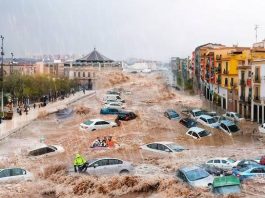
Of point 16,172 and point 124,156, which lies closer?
point 16,172

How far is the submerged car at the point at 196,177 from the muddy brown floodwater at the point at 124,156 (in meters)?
0.37

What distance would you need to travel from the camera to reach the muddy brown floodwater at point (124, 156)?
2062 centimetres

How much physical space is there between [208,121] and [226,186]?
Answer: 71.5 ft

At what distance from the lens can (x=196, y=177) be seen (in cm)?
2055

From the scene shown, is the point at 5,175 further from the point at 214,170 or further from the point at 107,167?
the point at 214,170

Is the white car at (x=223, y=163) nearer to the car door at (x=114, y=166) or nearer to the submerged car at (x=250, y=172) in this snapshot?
the submerged car at (x=250, y=172)

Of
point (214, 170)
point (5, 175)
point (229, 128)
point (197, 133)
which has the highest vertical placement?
point (5, 175)

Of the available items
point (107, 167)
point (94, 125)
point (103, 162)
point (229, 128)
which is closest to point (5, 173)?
point (103, 162)

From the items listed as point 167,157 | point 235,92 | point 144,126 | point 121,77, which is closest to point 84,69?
point 121,77

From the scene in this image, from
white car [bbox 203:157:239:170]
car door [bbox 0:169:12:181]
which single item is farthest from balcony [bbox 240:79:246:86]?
car door [bbox 0:169:12:181]

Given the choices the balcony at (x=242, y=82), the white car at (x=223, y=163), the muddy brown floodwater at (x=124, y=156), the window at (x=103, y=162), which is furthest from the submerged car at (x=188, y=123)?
the window at (x=103, y=162)

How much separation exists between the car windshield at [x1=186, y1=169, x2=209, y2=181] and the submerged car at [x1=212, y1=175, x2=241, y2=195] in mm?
1208

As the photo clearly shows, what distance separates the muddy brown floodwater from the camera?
A: 20625 millimetres

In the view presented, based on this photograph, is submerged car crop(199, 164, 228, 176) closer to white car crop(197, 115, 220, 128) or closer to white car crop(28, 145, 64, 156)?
white car crop(28, 145, 64, 156)
